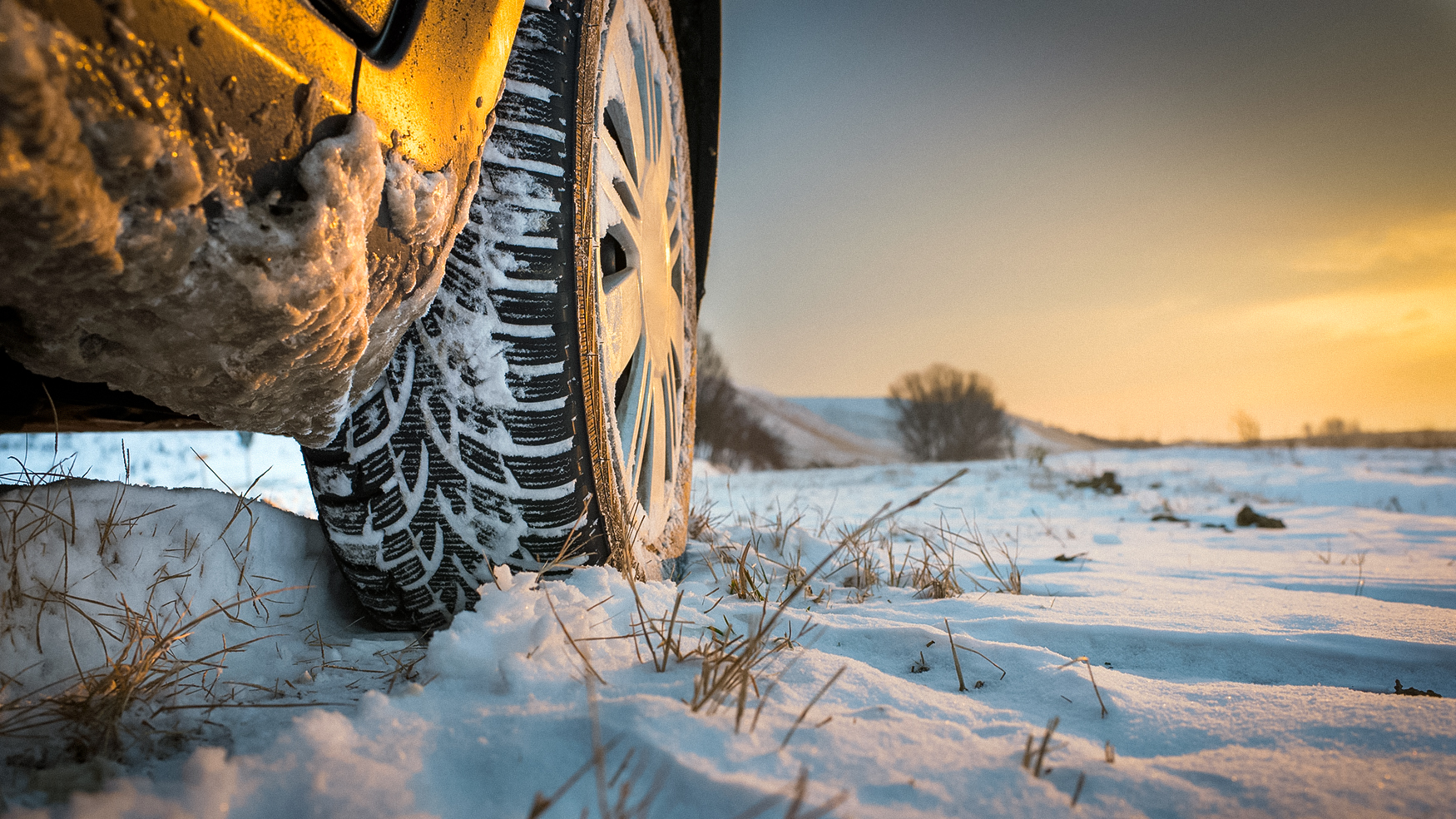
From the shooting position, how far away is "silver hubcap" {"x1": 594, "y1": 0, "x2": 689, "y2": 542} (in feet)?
3.74

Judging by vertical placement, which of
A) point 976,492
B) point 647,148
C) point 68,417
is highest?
point 647,148

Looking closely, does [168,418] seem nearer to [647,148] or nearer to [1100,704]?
[647,148]

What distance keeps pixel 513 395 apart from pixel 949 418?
21579 millimetres

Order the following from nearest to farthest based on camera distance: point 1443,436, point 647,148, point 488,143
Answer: point 488,143, point 647,148, point 1443,436

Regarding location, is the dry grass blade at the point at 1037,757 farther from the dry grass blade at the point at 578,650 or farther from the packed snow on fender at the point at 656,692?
the dry grass blade at the point at 578,650

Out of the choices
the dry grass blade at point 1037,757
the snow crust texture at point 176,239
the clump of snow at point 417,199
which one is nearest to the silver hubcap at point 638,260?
the clump of snow at point 417,199

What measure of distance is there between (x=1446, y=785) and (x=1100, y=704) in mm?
287

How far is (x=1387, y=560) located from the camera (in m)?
2.23

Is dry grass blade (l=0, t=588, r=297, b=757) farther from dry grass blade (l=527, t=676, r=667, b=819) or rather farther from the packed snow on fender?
dry grass blade (l=527, t=676, r=667, b=819)

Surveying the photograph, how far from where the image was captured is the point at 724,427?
14.4m

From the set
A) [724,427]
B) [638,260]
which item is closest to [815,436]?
[724,427]

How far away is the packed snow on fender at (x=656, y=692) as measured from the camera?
0.56 meters

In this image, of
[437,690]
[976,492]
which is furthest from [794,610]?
[976,492]

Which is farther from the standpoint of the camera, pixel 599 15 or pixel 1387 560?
pixel 1387 560
